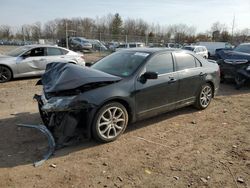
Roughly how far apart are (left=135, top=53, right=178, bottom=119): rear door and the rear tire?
6.77m

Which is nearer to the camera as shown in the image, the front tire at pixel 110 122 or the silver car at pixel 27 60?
the front tire at pixel 110 122

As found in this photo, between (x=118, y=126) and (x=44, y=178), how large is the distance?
1.67 meters

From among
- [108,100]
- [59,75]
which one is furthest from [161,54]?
[59,75]

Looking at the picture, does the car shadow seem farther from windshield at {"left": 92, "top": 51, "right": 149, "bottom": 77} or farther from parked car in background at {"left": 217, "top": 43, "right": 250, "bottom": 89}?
parked car in background at {"left": 217, "top": 43, "right": 250, "bottom": 89}

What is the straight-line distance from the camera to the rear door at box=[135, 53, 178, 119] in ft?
16.9

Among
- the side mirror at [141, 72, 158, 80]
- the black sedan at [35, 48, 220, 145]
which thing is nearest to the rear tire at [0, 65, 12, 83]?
the black sedan at [35, 48, 220, 145]

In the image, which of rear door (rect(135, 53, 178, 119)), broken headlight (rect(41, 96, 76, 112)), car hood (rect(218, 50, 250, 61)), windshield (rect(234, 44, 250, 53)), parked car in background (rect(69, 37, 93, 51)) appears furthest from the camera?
parked car in background (rect(69, 37, 93, 51))

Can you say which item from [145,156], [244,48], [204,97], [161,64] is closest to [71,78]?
[145,156]

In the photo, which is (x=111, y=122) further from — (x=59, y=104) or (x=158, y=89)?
(x=158, y=89)

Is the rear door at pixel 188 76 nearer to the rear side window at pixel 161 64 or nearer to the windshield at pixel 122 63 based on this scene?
the rear side window at pixel 161 64

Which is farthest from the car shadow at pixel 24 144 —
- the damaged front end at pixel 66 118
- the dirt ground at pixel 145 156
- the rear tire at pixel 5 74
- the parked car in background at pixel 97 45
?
the parked car in background at pixel 97 45

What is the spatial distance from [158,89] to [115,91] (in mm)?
1088

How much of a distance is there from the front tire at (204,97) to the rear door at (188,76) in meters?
0.19

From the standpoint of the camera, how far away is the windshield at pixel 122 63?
5.23 metres
